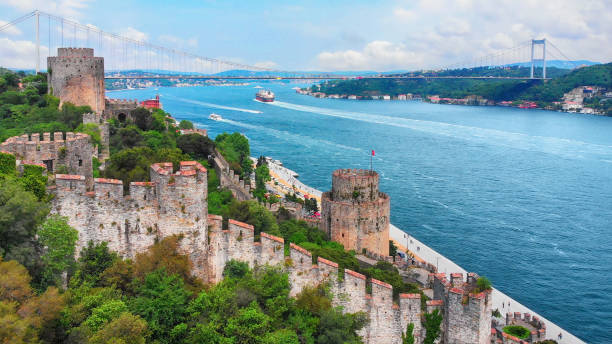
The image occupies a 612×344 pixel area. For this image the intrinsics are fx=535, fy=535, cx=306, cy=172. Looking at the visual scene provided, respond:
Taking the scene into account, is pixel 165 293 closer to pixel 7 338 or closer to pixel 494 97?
pixel 7 338

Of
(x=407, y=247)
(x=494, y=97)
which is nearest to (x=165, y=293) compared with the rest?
(x=407, y=247)

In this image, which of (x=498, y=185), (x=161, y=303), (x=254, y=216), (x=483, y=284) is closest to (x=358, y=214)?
(x=254, y=216)

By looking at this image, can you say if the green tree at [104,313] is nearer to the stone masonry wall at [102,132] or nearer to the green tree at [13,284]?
Result: the green tree at [13,284]

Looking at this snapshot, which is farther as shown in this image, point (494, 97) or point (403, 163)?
point (494, 97)

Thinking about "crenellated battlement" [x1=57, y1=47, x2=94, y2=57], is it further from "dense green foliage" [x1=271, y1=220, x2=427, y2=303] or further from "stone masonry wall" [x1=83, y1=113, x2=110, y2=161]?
"dense green foliage" [x1=271, y1=220, x2=427, y2=303]

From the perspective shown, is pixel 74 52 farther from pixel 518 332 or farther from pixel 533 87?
pixel 533 87

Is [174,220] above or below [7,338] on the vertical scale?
above
